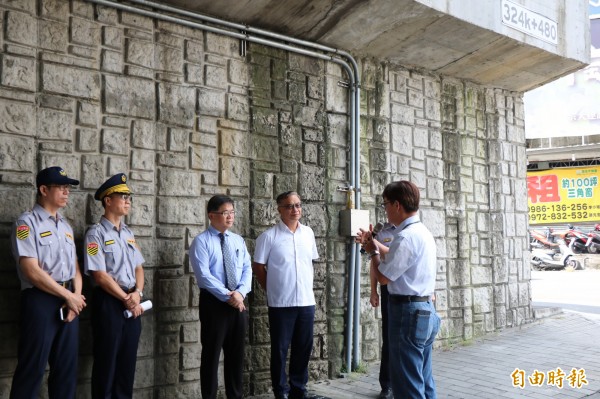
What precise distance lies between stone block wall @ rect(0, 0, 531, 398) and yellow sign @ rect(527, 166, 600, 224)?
1164cm

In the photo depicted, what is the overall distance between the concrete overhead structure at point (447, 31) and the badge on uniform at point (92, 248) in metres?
2.03

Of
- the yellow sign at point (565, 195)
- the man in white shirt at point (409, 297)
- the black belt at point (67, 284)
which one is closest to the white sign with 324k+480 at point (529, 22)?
the man in white shirt at point (409, 297)

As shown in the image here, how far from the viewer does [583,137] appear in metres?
15.0

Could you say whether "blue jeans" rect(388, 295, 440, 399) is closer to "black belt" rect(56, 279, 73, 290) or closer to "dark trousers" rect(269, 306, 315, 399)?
"dark trousers" rect(269, 306, 315, 399)

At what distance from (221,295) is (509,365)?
10.3 feet

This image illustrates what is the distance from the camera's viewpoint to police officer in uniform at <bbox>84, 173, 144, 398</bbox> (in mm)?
3824

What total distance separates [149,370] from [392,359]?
6.49 feet

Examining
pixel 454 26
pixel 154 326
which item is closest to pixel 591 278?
pixel 454 26

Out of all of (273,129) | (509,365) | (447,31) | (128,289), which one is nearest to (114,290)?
(128,289)

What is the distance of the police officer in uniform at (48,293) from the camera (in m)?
3.51

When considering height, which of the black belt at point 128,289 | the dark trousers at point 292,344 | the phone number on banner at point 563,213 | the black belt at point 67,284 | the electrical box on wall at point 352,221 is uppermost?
the phone number on banner at point 563,213

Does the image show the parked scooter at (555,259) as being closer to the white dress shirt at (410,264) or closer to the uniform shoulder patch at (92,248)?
the white dress shirt at (410,264)

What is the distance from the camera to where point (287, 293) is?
4.53m

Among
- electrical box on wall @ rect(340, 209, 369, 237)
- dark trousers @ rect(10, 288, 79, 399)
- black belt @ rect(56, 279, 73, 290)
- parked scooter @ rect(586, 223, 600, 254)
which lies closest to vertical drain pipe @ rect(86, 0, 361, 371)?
electrical box on wall @ rect(340, 209, 369, 237)
